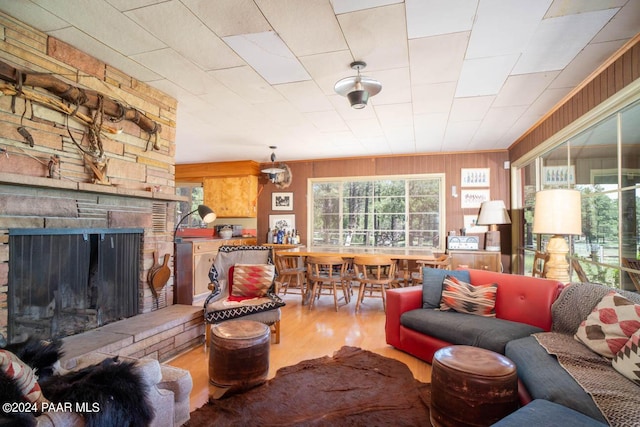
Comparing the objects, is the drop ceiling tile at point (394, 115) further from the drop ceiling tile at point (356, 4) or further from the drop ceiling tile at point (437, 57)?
the drop ceiling tile at point (356, 4)

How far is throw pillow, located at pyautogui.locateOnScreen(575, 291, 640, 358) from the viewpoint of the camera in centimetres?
171

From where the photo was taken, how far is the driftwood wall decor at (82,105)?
208 centimetres

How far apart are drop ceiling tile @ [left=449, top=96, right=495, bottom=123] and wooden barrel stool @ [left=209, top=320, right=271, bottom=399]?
122 inches

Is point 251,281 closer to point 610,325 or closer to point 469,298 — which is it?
point 469,298

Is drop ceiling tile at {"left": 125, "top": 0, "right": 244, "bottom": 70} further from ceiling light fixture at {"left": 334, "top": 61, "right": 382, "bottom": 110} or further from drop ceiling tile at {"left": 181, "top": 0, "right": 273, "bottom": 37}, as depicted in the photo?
ceiling light fixture at {"left": 334, "top": 61, "right": 382, "bottom": 110}

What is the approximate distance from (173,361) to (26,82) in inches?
91.6

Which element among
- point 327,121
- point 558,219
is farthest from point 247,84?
point 558,219

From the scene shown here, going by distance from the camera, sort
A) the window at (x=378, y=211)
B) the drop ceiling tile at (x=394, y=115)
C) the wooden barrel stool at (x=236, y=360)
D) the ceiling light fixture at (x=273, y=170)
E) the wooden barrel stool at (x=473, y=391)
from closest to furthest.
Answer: the wooden barrel stool at (x=473, y=391), the wooden barrel stool at (x=236, y=360), the drop ceiling tile at (x=394, y=115), the ceiling light fixture at (x=273, y=170), the window at (x=378, y=211)

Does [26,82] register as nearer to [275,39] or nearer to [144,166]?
[144,166]

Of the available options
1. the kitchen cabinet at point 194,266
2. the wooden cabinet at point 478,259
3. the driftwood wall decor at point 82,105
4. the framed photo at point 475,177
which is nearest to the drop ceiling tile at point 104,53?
the driftwood wall decor at point 82,105

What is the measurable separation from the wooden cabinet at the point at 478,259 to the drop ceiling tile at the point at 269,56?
377 centimetres

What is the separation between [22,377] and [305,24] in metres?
2.33

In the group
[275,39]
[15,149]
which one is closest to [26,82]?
[15,149]

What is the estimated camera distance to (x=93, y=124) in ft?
8.51
